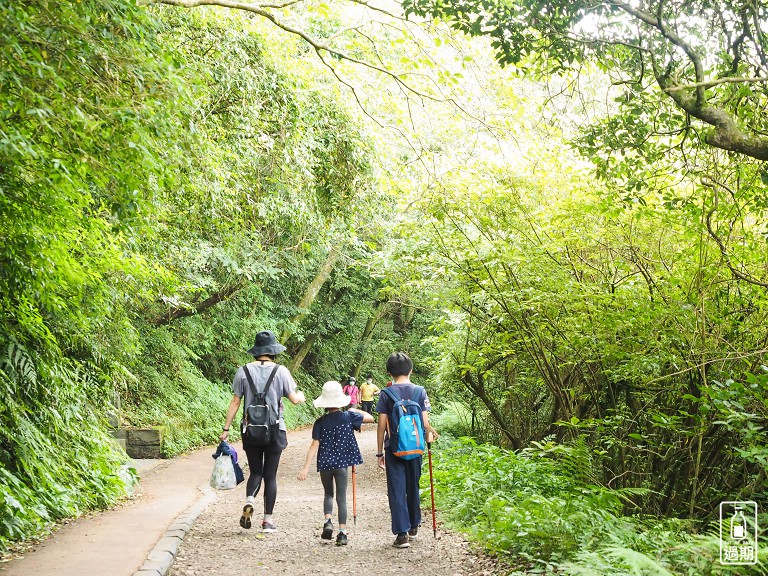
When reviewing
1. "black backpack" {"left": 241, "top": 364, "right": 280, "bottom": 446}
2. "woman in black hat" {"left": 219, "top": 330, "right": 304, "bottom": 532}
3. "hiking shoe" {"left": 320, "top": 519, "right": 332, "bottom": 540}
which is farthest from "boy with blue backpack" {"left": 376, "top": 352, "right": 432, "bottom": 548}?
"black backpack" {"left": 241, "top": 364, "right": 280, "bottom": 446}

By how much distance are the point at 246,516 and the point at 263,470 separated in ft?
1.72

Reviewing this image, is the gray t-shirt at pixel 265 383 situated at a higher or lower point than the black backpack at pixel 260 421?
higher

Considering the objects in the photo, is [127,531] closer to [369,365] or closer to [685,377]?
[685,377]

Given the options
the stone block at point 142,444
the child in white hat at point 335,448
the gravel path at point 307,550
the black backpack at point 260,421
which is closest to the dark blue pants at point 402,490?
the gravel path at point 307,550

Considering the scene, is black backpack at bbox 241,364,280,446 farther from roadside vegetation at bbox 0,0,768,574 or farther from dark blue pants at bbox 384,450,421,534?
roadside vegetation at bbox 0,0,768,574

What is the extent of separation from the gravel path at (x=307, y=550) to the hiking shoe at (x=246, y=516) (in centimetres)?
11

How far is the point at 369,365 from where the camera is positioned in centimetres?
3612

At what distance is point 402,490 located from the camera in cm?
724

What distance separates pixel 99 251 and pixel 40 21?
401 centimetres

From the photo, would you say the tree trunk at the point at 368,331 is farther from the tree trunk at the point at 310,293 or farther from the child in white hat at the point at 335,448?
the child in white hat at the point at 335,448

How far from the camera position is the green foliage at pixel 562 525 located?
5.02 m

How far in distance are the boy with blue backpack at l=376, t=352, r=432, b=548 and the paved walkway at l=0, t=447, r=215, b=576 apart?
237 centimetres

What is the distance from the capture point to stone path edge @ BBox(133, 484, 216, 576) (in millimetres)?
6094

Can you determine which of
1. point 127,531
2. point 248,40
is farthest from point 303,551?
point 248,40
